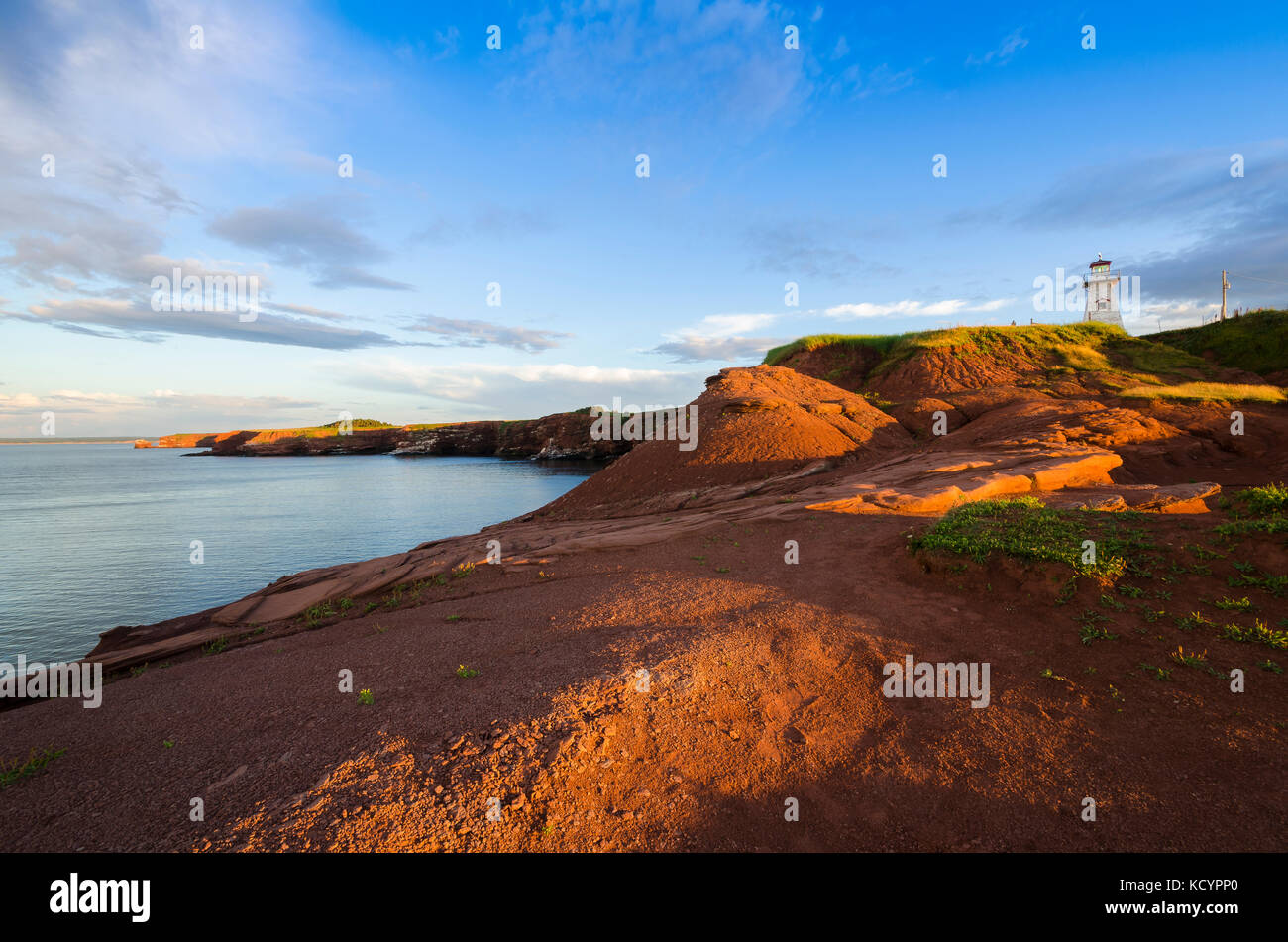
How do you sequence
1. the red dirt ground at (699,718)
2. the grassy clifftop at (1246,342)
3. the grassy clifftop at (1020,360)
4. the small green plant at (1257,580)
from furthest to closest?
the grassy clifftop at (1246,342)
the grassy clifftop at (1020,360)
the small green plant at (1257,580)
the red dirt ground at (699,718)

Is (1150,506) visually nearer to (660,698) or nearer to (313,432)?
(660,698)

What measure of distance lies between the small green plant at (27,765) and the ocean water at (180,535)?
366 inches

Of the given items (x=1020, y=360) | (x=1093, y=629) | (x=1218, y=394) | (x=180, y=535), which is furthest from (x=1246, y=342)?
(x=180, y=535)

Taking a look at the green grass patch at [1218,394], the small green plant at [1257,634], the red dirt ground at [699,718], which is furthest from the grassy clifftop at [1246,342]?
the small green plant at [1257,634]

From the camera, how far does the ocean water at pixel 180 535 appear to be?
597 inches

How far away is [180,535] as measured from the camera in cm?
2603

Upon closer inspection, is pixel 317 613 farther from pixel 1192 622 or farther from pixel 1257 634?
pixel 1257 634

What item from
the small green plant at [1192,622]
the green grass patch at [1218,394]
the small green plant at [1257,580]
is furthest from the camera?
the green grass patch at [1218,394]

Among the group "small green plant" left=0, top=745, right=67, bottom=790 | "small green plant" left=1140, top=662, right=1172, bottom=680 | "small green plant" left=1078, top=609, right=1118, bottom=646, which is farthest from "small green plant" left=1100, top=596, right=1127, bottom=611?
"small green plant" left=0, top=745, right=67, bottom=790

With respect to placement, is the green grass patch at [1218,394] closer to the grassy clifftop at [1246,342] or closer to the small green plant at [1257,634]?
the grassy clifftop at [1246,342]

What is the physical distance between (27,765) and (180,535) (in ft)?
88.3

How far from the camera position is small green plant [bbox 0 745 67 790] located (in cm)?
496

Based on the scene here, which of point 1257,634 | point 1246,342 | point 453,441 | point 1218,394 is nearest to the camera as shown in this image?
point 1257,634

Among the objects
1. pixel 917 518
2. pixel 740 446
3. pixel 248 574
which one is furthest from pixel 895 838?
pixel 248 574
